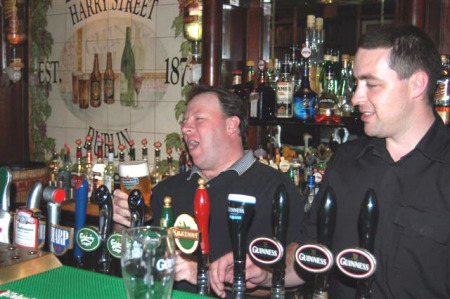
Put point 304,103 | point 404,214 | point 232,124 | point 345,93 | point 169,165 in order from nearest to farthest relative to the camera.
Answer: point 404,214, point 232,124, point 304,103, point 345,93, point 169,165

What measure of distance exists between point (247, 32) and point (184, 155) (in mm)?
932

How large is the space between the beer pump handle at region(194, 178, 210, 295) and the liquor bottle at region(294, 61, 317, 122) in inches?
57.5

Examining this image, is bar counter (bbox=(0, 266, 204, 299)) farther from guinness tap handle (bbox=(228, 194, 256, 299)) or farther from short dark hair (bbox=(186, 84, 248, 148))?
short dark hair (bbox=(186, 84, 248, 148))

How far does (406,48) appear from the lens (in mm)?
1662

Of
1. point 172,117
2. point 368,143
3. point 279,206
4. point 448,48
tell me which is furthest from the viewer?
point 172,117

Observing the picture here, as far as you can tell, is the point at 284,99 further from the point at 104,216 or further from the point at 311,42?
the point at 104,216

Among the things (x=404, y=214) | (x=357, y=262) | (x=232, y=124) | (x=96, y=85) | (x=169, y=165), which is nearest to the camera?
(x=357, y=262)

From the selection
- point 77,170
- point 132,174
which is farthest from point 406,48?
point 77,170

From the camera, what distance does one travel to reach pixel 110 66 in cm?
434

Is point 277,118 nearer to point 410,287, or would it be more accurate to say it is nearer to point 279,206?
point 410,287

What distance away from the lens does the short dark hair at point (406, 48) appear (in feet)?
5.40

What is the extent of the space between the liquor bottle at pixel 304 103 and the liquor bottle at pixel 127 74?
5.90ft

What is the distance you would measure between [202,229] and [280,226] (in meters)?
0.22

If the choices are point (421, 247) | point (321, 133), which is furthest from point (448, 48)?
point (421, 247)
